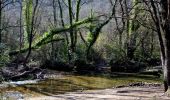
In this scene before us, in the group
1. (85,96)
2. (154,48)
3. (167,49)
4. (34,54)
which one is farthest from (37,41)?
(167,49)

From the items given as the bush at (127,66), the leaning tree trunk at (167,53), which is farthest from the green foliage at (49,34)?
the leaning tree trunk at (167,53)

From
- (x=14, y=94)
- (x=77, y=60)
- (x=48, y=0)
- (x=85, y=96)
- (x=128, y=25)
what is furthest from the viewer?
(x=48, y=0)

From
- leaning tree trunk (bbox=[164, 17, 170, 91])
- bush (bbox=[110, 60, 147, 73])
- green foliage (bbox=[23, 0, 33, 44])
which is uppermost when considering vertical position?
green foliage (bbox=[23, 0, 33, 44])

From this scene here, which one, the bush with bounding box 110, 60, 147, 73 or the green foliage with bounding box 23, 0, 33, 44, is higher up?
the green foliage with bounding box 23, 0, 33, 44

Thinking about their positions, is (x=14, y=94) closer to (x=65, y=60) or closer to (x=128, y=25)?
(x=65, y=60)

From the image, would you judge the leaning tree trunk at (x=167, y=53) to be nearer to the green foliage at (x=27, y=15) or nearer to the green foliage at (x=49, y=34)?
the green foliage at (x=49, y=34)

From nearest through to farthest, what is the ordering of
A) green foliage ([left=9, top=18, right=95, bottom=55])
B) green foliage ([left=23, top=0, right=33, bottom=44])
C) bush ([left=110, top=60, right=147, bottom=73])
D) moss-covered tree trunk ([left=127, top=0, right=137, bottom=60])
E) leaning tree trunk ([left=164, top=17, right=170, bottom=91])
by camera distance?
1. leaning tree trunk ([left=164, top=17, right=170, bottom=91])
2. bush ([left=110, top=60, right=147, bottom=73])
3. green foliage ([left=9, top=18, right=95, bottom=55])
4. moss-covered tree trunk ([left=127, top=0, right=137, bottom=60])
5. green foliage ([left=23, top=0, right=33, bottom=44])

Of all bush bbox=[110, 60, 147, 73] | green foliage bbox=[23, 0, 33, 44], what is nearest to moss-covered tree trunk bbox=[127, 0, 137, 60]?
bush bbox=[110, 60, 147, 73]

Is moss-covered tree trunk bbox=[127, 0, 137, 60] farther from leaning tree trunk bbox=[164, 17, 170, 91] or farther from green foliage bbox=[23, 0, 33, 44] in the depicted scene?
leaning tree trunk bbox=[164, 17, 170, 91]

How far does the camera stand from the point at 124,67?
4281 centimetres

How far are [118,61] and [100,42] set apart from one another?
12.6 meters

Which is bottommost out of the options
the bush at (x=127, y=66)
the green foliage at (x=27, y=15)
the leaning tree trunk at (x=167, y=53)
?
the bush at (x=127, y=66)

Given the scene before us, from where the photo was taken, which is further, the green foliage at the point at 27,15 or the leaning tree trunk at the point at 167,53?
the green foliage at the point at 27,15

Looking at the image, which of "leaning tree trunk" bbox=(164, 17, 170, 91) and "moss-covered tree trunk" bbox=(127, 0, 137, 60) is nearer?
"leaning tree trunk" bbox=(164, 17, 170, 91)
